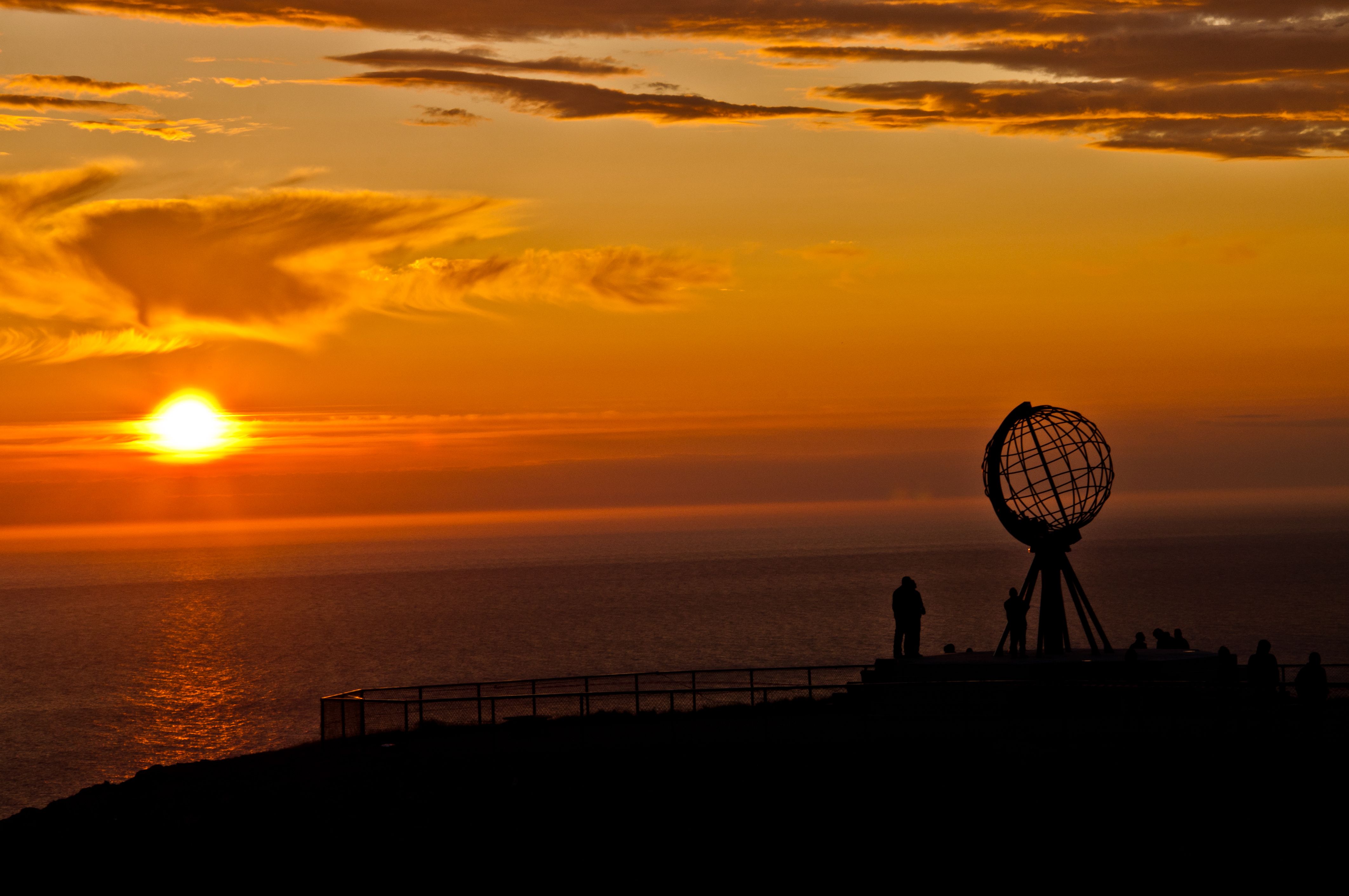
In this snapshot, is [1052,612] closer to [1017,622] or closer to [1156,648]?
[1017,622]

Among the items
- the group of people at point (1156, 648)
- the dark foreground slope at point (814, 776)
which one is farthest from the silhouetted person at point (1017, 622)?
the dark foreground slope at point (814, 776)

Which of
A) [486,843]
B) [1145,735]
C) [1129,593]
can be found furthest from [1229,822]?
[1129,593]

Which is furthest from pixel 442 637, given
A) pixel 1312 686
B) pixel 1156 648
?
pixel 1312 686

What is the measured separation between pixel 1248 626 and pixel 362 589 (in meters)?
125

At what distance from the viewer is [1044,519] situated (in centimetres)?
2961

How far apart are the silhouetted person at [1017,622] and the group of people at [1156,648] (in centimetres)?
2

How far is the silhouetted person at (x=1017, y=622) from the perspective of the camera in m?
28.4

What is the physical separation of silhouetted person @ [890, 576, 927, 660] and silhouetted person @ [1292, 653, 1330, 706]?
Answer: 23.7 ft

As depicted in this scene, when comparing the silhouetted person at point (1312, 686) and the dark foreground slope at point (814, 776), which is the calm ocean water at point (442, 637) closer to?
the dark foreground slope at point (814, 776)

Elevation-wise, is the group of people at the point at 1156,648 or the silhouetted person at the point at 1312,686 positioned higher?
the group of people at the point at 1156,648

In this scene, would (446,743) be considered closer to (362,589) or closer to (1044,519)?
(1044,519)

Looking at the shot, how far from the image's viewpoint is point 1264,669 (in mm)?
22000

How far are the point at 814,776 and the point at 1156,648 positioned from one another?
11097 millimetres

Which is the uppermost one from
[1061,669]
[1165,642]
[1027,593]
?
[1027,593]
